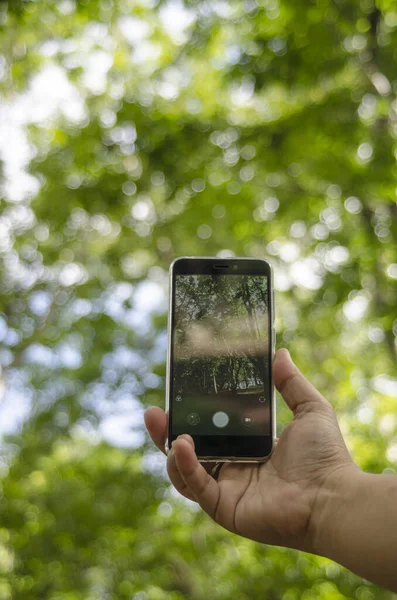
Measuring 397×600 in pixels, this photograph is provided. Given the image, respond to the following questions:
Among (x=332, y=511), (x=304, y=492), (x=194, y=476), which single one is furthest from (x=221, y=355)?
(x=332, y=511)

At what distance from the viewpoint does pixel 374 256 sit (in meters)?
4.21

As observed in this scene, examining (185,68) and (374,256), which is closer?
(374,256)

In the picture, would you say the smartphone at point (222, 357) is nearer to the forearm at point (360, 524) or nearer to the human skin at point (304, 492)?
the human skin at point (304, 492)

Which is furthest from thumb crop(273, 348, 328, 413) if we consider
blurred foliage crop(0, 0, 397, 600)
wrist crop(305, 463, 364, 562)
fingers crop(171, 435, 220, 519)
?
blurred foliage crop(0, 0, 397, 600)

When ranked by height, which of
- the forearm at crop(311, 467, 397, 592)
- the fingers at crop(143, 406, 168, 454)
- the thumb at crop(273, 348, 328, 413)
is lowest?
the forearm at crop(311, 467, 397, 592)

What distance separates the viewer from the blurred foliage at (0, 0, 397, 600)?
3.96m

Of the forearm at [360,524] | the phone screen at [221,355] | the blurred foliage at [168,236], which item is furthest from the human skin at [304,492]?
the blurred foliage at [168,236]

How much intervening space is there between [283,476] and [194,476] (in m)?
0.32

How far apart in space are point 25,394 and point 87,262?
3.63 metres

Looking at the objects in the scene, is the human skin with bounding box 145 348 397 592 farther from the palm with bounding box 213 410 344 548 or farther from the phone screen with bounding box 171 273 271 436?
the phone screen with bounding box 171 273 271 436

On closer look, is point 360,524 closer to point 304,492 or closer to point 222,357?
point 304,492

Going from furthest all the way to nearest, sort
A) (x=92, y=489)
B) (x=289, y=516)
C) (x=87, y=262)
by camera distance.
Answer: (x=87, y=262), (x=92, y=489), (x=289, y=516)

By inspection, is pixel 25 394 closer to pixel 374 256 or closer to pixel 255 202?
pixel 255 202

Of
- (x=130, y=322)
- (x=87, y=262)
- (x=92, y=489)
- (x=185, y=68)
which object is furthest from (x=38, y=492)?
(x=185, y=68)
